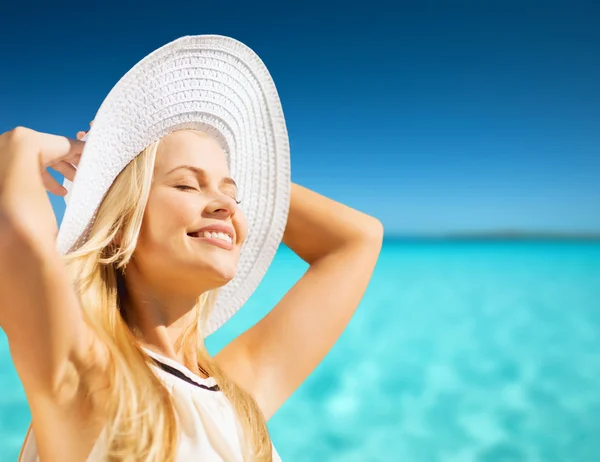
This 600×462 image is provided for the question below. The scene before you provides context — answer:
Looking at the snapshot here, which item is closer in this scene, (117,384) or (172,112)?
(117,384)

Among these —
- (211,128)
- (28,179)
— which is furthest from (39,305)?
(211,128)

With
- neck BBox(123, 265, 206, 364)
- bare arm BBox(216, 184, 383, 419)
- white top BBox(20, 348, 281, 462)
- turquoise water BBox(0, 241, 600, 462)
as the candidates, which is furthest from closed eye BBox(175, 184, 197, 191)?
turquoise water BBox(0, 241, 600, 462)

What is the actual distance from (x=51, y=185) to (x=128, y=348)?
0.37 metres

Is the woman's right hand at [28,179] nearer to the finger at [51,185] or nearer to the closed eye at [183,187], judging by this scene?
the finger at [51,185]

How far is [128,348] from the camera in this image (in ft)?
4.37

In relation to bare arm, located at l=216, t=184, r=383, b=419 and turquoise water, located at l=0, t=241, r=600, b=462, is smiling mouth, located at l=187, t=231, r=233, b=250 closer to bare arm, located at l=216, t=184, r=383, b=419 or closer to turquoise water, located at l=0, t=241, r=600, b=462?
bare arm, located at l=216, t=184, r=383, b=419

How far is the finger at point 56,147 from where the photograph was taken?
4.09 feet

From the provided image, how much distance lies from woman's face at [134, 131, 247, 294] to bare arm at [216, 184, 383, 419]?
340 mm

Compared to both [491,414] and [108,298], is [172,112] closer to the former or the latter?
[108,298]

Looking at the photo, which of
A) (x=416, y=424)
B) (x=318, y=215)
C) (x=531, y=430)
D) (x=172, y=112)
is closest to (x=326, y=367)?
(x=416, y=424)

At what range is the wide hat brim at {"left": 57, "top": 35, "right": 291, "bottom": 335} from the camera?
4.57 feet

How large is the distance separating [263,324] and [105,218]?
22.2 inches

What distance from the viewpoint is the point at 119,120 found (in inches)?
56.5

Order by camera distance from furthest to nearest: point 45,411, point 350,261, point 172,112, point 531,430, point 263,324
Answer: point 531,430, point 350,261, point 263,324, point 172,112, point 45,411
